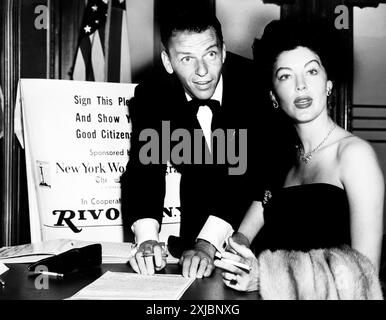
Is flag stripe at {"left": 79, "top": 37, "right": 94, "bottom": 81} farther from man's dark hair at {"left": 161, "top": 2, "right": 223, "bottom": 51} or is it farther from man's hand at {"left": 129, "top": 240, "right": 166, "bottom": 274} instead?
man's hand at {"left": 129, "top": 240, "right": 166, "bottom": 274}

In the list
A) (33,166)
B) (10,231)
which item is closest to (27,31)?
(33,166)

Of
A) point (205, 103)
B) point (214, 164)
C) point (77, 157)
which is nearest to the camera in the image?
point (205, 103)

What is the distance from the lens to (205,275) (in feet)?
3.88

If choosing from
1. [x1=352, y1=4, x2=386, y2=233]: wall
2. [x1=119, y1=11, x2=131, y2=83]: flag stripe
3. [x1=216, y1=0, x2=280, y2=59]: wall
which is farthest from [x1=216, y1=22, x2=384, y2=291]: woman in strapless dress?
[x1=119, y1=11, x2=131, y2=83]: flag stripe

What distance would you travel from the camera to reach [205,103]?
1.87 metres

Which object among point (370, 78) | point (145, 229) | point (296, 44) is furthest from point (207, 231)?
point (370, 78)

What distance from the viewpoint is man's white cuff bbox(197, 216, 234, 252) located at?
151 cm

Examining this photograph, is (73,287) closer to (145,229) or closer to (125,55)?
(145,229)

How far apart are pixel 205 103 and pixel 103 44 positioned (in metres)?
1.23

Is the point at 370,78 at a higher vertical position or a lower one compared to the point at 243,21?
lower

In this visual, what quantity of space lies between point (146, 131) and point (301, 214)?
2.53 feet

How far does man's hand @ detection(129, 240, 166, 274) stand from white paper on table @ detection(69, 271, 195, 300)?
0.03 metres

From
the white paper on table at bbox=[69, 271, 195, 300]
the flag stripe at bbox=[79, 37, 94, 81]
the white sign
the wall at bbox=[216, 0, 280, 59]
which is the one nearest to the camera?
the white paper on table at bbox=[69, 271, 195, 300]

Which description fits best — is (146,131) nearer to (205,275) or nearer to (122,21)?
(205,275)
